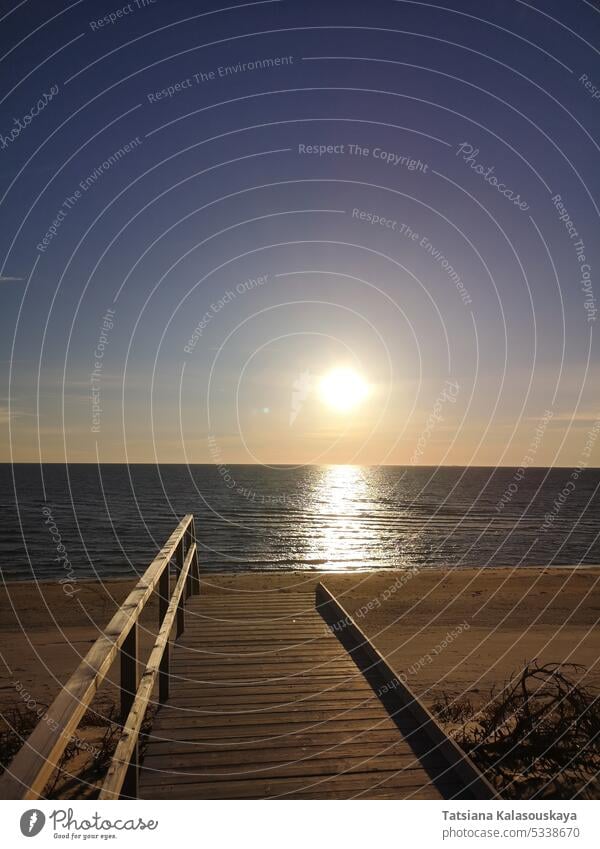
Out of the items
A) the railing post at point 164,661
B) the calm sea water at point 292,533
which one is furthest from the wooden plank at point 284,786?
the calm sea water at point 292,533

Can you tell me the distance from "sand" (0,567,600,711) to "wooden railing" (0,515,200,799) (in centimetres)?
489

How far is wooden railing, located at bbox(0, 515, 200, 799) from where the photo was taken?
1.80 metres

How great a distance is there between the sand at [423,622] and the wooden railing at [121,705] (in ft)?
16.1

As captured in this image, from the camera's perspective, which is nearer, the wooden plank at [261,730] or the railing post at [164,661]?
the wooden plank at [261,730]

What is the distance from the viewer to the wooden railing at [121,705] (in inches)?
70.8

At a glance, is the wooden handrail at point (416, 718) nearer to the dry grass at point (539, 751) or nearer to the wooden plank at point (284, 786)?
the wooden plank at point (284, 786)

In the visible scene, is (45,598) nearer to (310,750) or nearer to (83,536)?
(310,750)

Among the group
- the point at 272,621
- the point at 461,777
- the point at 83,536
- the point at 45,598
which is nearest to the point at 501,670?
the point at 272,621

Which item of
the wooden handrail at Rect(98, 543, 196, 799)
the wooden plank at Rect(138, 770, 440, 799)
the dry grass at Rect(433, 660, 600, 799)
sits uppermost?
the wooden handrail at Rect(98, 543, 196, 799)

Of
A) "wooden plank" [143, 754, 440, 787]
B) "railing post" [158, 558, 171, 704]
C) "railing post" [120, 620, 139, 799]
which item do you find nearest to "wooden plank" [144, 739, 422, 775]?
"wooden plank" [143, 754, 440, 787]

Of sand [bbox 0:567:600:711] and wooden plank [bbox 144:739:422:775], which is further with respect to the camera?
sand [bbox 0:567:600:711]

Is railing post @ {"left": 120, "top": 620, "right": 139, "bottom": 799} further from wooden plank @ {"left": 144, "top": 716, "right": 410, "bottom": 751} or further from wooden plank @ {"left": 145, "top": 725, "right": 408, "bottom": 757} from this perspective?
wooden plank @ {"left": 144, "top": 716, "right": 410, "bottom": 751}

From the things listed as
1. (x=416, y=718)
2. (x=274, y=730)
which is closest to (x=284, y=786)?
(x=274, y=730)

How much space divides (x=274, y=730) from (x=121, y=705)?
121 cm
